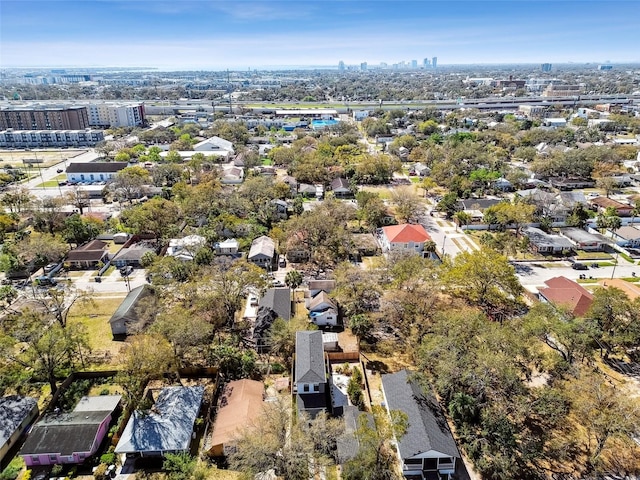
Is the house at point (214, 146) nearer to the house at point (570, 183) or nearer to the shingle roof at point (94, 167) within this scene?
the shingle roof at point (94, 167)

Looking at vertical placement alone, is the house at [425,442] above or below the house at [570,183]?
below

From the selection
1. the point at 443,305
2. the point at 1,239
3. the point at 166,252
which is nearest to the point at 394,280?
the point at 443,305

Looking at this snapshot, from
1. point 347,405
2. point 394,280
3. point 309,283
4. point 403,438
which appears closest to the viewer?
point 403,438

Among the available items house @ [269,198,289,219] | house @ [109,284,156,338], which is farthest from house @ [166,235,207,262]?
house @ [269,198,289,219]

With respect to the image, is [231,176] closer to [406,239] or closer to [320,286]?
[406,239]

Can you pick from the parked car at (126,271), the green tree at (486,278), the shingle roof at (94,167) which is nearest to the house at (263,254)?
the parked car at (126,271)

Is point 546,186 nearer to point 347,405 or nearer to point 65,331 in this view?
point 347,405
